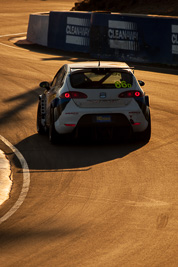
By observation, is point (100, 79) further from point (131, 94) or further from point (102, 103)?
point (131, 94)

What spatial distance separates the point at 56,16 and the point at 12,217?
77.5ft

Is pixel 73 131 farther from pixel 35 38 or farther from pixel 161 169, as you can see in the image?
pixel 35 38

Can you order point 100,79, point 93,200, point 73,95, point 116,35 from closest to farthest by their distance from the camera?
point 93,200 < point 73,95 < point 100,79 < point 116,35

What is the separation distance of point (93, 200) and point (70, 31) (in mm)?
21855

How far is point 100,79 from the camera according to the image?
12.9m

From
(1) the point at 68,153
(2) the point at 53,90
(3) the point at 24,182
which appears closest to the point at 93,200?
(3) the point at 24,182

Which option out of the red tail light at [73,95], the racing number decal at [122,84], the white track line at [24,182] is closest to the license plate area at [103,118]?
the red tail light at [73,95]

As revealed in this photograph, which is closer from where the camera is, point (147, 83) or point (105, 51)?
point (147, 83)

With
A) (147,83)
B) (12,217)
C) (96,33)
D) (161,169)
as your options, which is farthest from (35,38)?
(12,217)

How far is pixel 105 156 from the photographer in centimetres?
1234

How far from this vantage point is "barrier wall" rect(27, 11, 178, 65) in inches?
992

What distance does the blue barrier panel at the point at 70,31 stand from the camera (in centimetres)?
2947

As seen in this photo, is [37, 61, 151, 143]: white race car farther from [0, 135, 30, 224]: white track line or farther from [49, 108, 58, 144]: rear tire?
[0, 135, 30, 224]: white track line

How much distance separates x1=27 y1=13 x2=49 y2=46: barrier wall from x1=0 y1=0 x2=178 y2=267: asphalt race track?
15.7 metres
